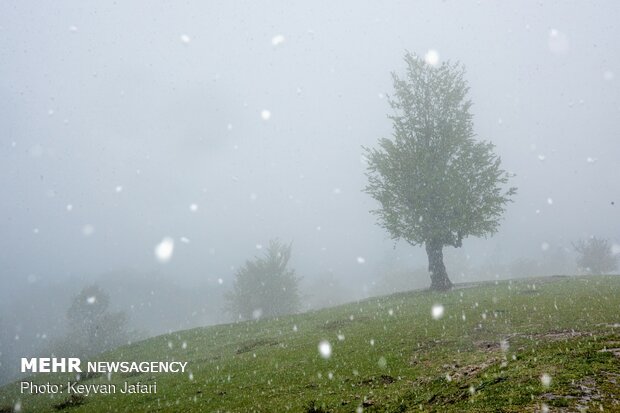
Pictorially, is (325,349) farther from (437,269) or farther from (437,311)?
(437,269)

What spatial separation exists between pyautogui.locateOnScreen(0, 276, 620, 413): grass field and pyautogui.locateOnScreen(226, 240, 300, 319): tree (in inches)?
1480

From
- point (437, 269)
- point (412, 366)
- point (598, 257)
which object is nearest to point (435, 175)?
point (437, 269)

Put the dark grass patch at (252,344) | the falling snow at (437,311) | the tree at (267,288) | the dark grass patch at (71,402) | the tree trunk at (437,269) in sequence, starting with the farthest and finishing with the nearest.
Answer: the tree at (267,288) < the tree trunk at (437,269) < the dark grass patch at (252,344) < the falling snow at (437,311) < the dark grass patch at (71,402)

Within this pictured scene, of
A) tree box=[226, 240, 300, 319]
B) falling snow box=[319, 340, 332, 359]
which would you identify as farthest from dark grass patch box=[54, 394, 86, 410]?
tree box=[226, 240, 300, 319]

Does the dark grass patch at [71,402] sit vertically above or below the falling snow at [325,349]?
below

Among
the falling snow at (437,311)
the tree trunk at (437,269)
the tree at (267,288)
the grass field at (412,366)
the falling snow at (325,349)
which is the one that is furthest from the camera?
the tree at (267,288)

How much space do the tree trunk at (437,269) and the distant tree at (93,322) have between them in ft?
213

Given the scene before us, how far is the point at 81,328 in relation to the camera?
245 ft

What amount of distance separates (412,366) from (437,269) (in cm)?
2735

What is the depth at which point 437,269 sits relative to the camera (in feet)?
127

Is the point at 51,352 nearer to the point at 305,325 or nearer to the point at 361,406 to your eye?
the point at 305,325

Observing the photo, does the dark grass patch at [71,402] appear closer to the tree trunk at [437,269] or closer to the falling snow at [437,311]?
the falling snow at [437,311]

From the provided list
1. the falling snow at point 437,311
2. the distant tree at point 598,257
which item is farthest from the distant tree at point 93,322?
the distant tree at point 598,257

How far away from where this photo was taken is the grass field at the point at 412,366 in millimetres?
8820
